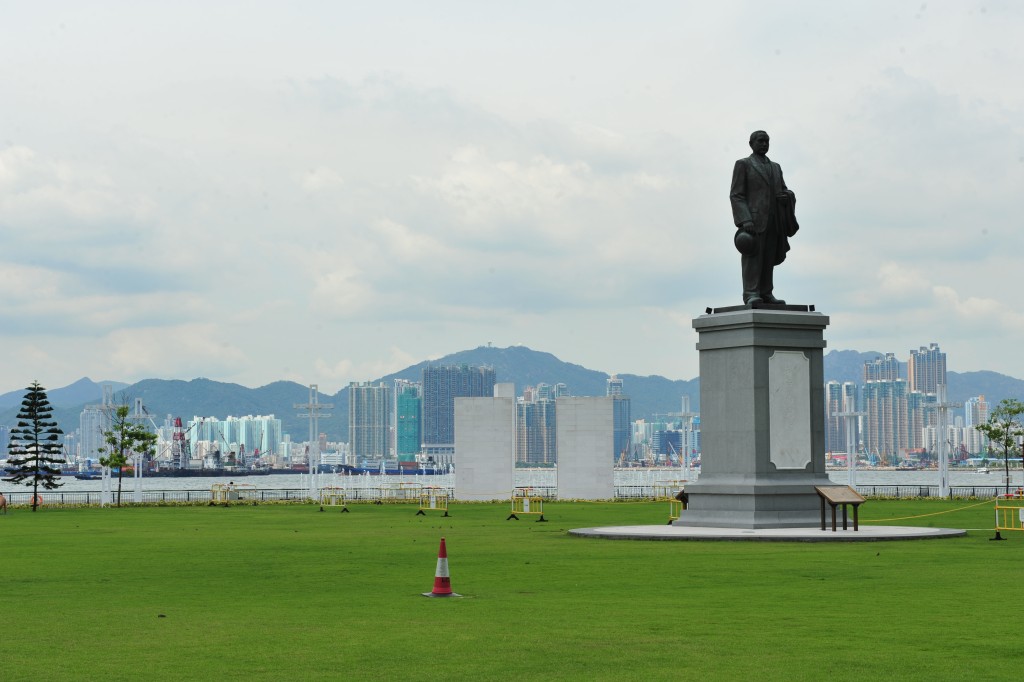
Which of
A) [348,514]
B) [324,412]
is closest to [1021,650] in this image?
[348,514]

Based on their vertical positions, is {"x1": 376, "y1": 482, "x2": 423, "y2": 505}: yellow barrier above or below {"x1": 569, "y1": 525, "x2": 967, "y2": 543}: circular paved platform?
below

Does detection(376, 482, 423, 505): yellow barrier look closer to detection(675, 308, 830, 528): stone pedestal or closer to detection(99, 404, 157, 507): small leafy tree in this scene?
detection(99, 404, 157, 507): small leafy tree

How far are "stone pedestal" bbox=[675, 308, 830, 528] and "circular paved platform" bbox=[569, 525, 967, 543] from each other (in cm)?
92

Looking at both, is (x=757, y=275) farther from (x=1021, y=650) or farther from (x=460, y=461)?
(x=460, y=461)

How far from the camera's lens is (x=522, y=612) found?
1592 centimetres

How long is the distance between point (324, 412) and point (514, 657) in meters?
73.1

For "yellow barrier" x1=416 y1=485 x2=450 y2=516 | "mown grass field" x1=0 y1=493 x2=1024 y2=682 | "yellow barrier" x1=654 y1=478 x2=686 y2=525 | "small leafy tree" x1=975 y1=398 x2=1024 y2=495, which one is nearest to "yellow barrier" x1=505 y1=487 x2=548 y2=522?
"yellow barrier" x1=416 y1=485 x2=450 y2=516

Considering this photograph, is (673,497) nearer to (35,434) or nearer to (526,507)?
(526,507)

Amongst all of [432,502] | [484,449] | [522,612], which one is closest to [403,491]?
[484,449]

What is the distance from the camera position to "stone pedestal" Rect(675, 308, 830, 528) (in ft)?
104

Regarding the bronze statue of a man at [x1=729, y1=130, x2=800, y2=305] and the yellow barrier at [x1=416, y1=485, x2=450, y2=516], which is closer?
the bronze statue of a man at [x1=729, y1=130, x2=800, y2=305]

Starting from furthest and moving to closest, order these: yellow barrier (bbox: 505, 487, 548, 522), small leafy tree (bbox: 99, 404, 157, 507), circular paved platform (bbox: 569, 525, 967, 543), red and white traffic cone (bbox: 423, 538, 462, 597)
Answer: small leafy tree (bbox: 99, 404, 157, 507), yellow barrier (bbox: 505, 487, 548, 522), circular paved platform (bbox: 569, 525, 967, 543), red and white traffic cone (bbox: 423, 538, 462, 597)

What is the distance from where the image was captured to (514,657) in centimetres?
1260

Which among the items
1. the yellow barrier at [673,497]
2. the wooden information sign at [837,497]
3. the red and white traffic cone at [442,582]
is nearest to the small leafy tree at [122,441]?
the yellow barrier at [673,497]
